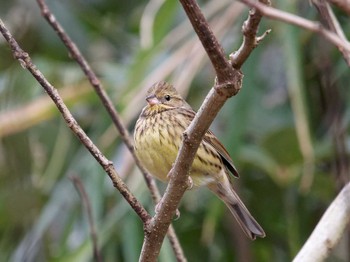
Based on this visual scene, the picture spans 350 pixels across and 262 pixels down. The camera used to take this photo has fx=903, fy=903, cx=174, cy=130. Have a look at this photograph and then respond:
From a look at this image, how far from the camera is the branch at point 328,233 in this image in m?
1.93

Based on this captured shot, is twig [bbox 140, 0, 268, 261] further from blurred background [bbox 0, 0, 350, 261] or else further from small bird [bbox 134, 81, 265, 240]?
blurred background [bbox 0, 0, 350, 261]

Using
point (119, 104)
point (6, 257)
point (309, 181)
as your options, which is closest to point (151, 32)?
point (119, 104)

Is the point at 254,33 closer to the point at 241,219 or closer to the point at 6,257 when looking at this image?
the point at 241,219

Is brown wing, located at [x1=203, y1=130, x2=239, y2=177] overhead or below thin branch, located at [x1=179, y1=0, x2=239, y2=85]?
below

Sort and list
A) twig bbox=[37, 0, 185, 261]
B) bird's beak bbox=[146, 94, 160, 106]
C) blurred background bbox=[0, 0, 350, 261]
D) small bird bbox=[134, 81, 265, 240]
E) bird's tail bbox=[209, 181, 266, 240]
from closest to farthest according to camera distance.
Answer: twig bbox=[37, 0, 185, 261], small bird bbox=[134, 81, 265, 240], bird's tail bbox=[209, 181, 266, 240], bird's beak bbox=[146, 94, 160, 106], blurred background bbox=[0, 0, 350, 261]

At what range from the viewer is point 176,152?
2.67 m

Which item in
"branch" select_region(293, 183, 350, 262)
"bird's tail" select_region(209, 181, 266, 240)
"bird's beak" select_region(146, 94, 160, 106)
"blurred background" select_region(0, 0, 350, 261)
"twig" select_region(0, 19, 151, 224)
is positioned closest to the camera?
"twig" select_region(0, 19, 151, 224)

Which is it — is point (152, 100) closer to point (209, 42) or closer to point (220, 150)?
point (220, 150)

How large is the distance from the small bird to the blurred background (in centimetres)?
41

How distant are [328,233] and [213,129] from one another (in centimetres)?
194

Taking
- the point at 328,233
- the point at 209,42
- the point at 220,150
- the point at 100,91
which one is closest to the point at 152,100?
the point at 220,150

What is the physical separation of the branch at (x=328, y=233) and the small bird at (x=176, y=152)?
2.28 ft

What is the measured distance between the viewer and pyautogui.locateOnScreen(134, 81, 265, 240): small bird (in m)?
2.67

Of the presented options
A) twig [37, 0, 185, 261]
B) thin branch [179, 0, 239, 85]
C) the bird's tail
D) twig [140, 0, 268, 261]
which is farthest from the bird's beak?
thin branch [179, 0, 239, 85]
